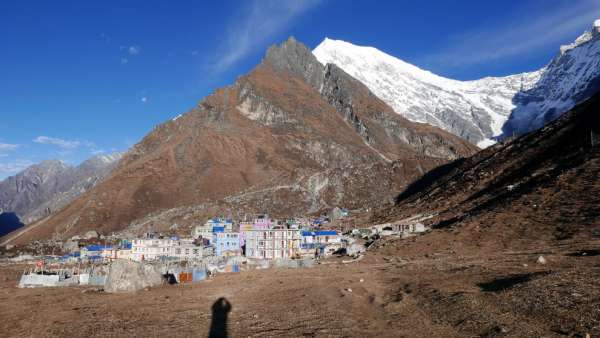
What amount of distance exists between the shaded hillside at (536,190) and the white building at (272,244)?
23.5 m

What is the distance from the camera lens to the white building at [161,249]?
279 feet

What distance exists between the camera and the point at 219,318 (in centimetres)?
2706

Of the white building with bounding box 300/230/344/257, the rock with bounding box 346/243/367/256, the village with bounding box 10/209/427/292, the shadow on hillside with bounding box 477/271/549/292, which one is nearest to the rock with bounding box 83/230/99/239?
the village with bounding box 10/209/427/292

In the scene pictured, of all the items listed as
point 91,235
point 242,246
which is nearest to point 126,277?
point 242,246

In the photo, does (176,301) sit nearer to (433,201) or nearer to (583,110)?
(433,201)

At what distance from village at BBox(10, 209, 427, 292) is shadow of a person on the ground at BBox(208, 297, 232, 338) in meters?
14.4

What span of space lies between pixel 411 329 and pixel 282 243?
56.6 metres

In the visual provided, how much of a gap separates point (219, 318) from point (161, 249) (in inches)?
Result: 2557

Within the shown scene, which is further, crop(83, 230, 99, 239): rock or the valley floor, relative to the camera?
crop(83, 230, 99, 239): rock

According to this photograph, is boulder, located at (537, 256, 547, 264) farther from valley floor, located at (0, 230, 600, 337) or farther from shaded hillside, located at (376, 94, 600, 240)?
shaded hillside, located at (376, 94, 600, 240)

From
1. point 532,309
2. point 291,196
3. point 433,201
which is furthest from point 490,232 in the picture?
point 291,196

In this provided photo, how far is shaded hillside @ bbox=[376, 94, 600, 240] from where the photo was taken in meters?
46.7

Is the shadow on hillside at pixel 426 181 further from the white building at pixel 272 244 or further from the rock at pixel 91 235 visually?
the rock at pixel 91 235

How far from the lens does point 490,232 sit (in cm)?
4931
